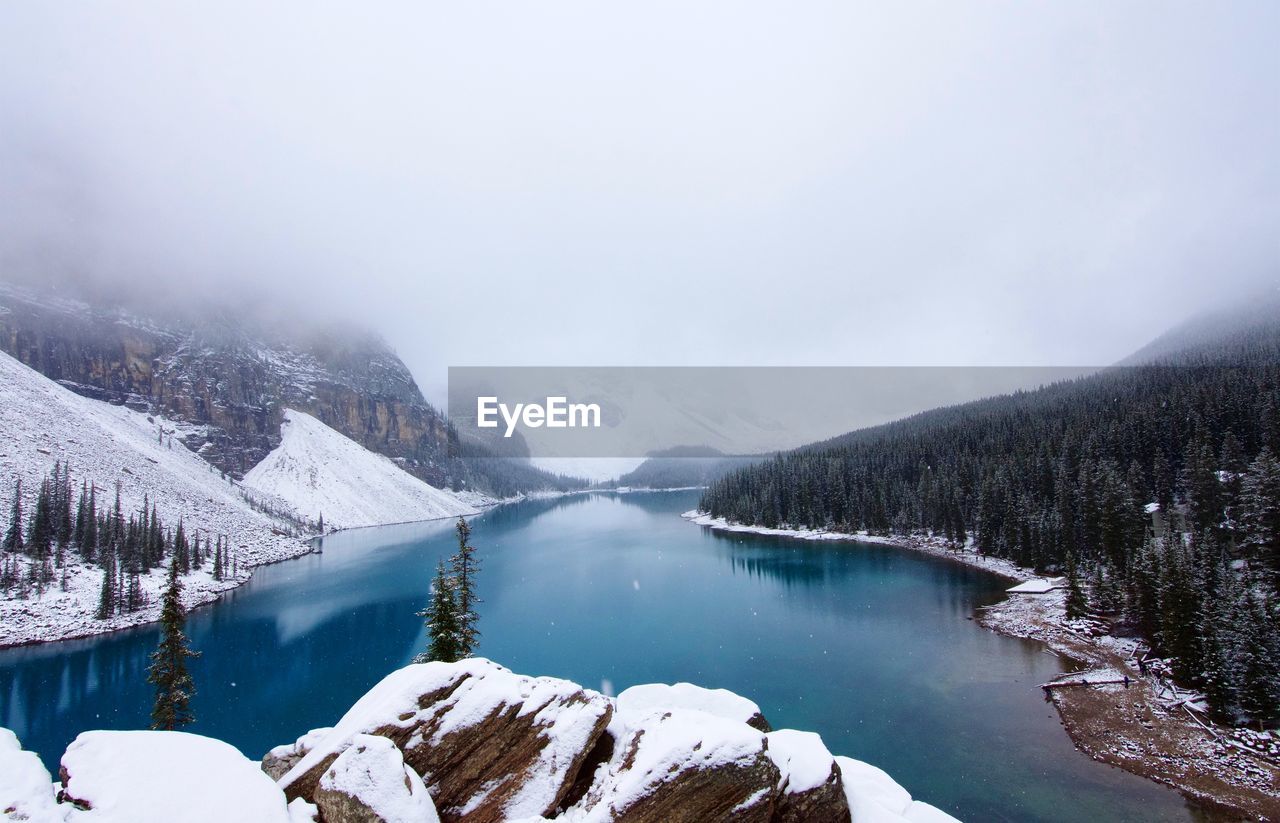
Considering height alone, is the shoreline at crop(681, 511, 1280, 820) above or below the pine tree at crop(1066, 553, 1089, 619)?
below

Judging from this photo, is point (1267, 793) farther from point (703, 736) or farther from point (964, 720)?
point (703, 736)

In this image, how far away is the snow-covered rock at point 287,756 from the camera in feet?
43.7

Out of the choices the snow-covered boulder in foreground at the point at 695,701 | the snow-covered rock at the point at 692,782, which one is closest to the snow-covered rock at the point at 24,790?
the snow-covered rock at the point at 692,782

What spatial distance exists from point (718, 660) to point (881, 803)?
35.6 meters

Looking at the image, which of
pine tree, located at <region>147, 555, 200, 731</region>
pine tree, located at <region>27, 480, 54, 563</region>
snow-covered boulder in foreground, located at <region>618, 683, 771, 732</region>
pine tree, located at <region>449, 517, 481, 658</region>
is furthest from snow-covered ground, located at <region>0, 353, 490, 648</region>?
snow-covered boulder in foreground, located at <region>618, 683, 771, 732</region>

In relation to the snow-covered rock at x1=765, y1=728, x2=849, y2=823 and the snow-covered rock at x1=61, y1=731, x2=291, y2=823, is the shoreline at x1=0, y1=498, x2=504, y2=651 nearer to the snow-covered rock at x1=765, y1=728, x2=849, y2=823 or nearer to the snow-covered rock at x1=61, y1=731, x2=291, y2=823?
the snow-covered rock at x1=61, y1=731, x2=291, y2=823

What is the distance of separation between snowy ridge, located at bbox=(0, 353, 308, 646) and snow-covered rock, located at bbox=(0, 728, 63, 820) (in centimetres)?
7080

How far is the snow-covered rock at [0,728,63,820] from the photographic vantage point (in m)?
8.28

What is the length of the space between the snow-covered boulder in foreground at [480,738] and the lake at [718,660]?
75.4 ft

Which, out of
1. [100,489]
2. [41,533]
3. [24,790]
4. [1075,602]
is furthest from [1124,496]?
[100,489]

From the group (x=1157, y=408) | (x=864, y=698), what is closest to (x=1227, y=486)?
(x=1157, y=408)

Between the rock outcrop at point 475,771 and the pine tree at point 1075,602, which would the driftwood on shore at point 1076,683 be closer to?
the pine tree at point 1075,602

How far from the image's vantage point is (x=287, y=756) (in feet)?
45.0

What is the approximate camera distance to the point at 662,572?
8788 centimetres
